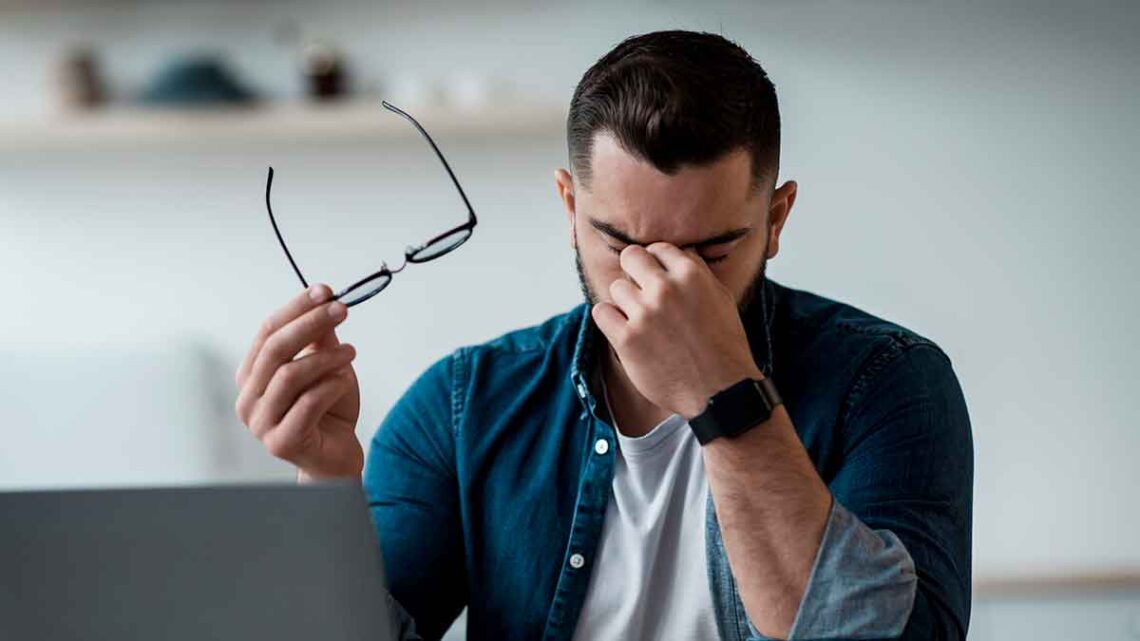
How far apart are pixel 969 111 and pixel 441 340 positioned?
106 cm

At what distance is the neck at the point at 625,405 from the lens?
1.22 meters

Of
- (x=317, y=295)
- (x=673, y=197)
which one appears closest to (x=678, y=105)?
(x=673, y=197)

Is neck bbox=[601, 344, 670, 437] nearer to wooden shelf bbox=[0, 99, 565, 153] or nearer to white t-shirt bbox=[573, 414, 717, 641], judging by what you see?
white t-shirt bbox=[573, 414, 717, 641]

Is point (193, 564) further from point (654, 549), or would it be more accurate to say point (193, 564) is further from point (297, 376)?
point (654, 549)

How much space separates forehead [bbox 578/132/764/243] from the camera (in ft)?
3.47

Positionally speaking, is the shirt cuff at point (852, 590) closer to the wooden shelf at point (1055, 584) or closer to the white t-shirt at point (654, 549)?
the white t-shirt at point (654, 549)

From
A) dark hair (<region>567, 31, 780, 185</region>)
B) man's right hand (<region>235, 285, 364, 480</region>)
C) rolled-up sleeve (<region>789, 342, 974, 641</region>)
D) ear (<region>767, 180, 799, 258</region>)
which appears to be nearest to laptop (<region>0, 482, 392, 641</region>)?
man's right hand (<region>235, 285, 364, 480</region>)

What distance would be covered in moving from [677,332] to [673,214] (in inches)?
5.1

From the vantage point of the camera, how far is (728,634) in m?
1.11

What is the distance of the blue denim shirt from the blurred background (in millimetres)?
1023

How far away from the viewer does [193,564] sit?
75 centimetres

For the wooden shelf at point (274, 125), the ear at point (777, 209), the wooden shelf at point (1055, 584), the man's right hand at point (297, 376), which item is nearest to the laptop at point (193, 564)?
the man's right hand at point (297, 376)

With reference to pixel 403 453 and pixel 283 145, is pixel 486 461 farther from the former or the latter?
pixel 283 145

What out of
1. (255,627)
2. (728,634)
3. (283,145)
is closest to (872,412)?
(728,634)
